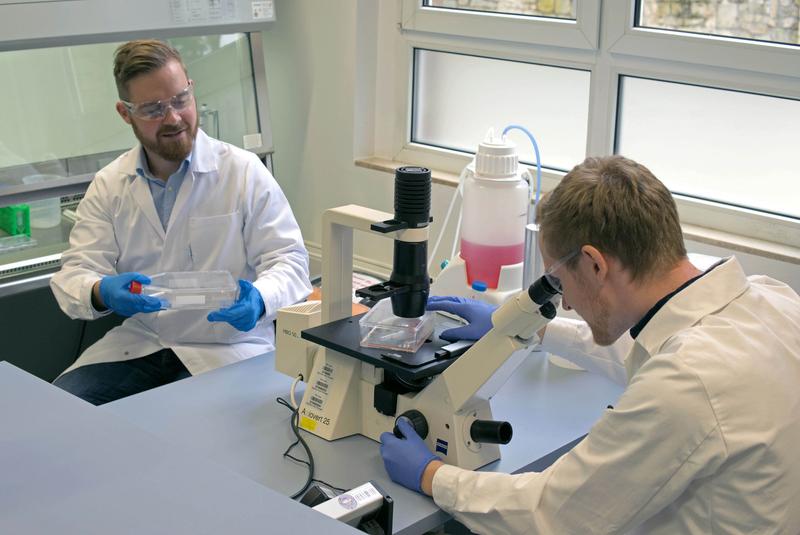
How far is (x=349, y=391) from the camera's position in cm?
171

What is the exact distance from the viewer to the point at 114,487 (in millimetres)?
888

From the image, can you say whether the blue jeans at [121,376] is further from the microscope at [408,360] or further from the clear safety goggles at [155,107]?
the microscope at [408,360]

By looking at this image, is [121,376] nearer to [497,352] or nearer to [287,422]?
[287,422]

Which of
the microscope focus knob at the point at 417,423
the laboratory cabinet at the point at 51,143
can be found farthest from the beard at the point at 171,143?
the microscope focus knob at the point at 417,423

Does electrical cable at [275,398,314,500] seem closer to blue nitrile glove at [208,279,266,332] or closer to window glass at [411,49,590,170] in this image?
blue nitrile glove at [208,279,266,332]

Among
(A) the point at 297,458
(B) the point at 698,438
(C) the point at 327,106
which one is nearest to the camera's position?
(B) the point at 698,438

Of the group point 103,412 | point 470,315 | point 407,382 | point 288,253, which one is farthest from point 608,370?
point 103,412

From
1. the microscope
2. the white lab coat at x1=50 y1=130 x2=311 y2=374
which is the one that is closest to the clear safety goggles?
the white lab coat at x1=50 y1=130 x2=311 y2=374

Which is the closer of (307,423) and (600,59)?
(307,423)

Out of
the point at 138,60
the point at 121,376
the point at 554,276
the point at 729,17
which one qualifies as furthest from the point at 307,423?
the point at 729,17

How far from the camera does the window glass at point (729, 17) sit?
232cm

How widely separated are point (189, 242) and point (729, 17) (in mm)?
1502

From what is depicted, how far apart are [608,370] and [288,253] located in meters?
0.92

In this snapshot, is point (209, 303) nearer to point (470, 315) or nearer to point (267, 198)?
point (267, 198)
